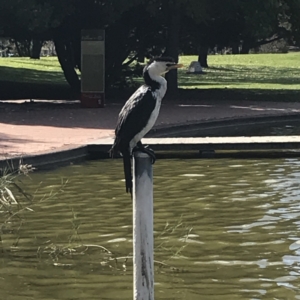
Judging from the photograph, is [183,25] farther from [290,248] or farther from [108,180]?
[290,248]

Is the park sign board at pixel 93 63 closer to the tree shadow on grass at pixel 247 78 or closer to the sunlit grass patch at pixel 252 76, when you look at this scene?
the sunlit grass patch at pixel 252 76

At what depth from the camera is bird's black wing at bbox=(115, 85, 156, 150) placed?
5.74 m

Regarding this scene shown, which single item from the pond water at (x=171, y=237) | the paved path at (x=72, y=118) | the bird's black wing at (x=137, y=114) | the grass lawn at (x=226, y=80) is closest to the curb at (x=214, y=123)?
the paved path at (x=72, y=118)

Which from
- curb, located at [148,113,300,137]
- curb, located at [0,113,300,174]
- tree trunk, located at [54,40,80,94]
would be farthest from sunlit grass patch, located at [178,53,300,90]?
curb, located at [0,113,300,174]

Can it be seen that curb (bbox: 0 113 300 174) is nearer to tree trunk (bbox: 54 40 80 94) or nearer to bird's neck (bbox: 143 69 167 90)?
bird's neck (bbox: 143 69 167 90)

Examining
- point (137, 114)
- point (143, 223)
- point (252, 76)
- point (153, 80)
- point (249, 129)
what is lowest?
point (252, 76)

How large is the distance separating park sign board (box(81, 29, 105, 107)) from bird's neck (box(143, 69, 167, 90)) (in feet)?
48.2

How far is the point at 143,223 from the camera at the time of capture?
4574mm

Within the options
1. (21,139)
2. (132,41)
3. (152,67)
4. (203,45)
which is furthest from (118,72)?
(152,67)

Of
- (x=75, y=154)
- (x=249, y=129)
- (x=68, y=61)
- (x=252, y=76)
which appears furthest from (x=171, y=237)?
(x=252, y=76)

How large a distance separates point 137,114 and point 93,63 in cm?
1506

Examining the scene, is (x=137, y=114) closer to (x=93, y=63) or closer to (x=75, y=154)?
(x=75, y=154)

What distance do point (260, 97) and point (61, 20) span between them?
692 centimetres

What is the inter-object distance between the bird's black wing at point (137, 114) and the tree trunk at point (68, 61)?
19.1 m
